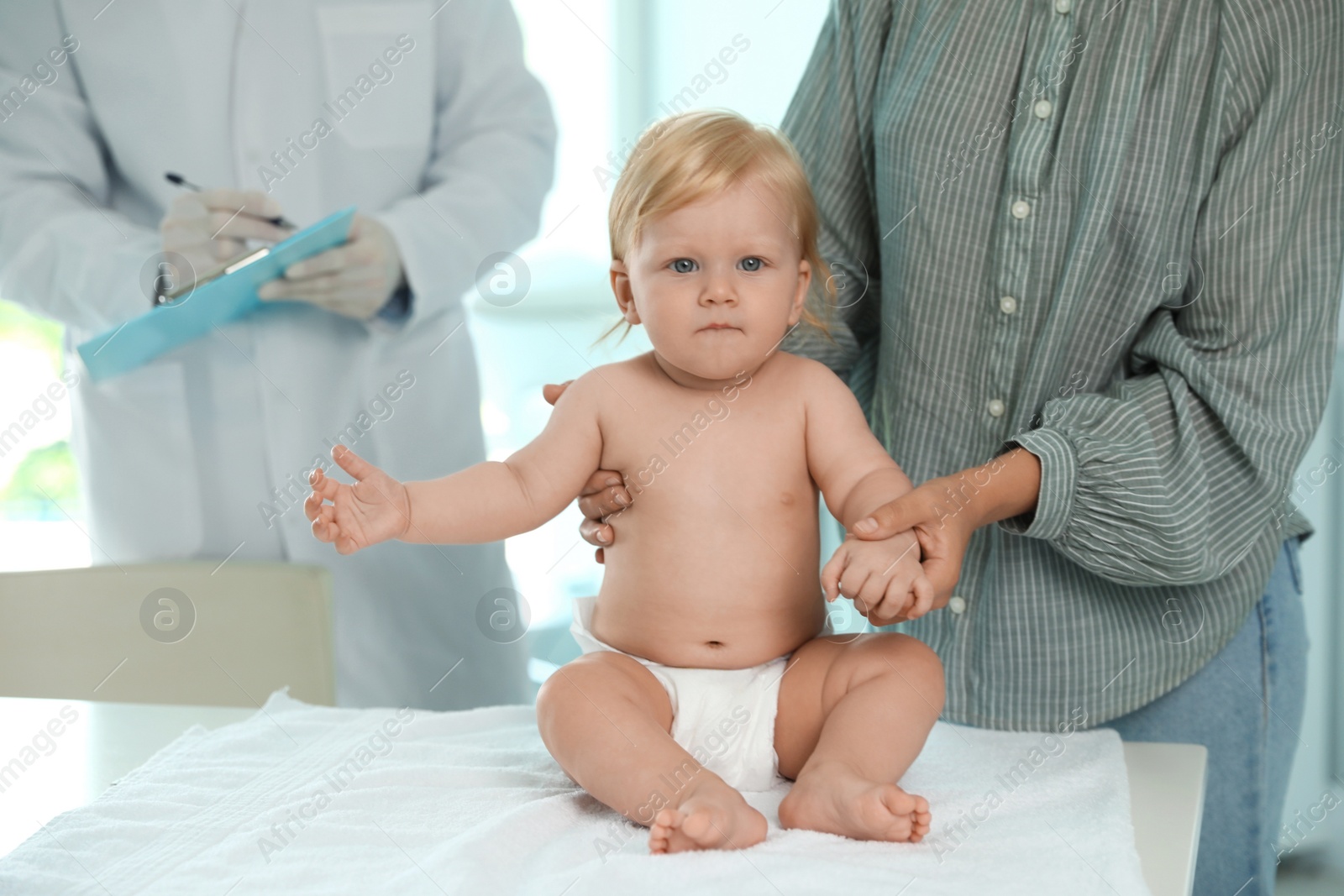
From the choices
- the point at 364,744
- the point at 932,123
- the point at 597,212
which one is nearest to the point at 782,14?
the point at 597,212

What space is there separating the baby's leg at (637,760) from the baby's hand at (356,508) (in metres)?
0.17

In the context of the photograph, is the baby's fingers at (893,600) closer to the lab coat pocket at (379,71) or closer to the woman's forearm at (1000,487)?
the woman's forearm at (1000,487)

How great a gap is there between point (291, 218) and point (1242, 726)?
1286mm

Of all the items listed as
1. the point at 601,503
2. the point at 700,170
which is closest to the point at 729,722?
the point at 601,503

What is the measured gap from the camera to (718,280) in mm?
828

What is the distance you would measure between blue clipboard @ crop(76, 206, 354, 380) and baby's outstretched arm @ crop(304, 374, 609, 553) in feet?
1.99

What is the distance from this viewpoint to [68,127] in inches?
53.4

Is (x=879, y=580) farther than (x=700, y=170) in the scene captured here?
No

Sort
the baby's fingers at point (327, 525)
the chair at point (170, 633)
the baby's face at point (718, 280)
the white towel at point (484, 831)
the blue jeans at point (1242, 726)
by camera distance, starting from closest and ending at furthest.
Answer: the white towel at point (484, 831)
the baby's fingers at point (327, 525)
the baby's face at point (718, 280)
the blue jeans at point (1242, 726)
the chair at point (170, 633)

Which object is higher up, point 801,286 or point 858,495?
point 801,286

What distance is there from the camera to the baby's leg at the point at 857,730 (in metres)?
0.68

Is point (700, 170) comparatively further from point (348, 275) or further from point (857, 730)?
point (348, 275)

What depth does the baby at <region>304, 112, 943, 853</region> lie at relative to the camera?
741 millimetres

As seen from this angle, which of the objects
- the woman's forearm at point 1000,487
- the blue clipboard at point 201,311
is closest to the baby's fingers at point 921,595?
the woman's forearm at point 1000,487
